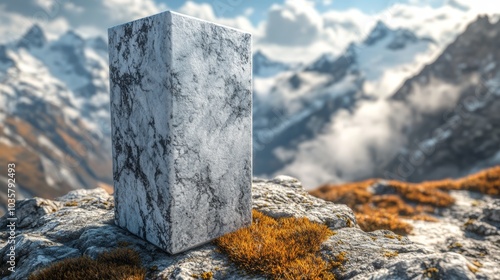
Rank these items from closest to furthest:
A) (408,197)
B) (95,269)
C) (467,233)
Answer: (95,269) → (467,233) → (408,197)

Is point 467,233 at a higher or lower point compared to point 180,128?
lower

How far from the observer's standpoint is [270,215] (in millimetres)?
8562

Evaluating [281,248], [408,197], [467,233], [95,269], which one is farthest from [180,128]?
[408,197]

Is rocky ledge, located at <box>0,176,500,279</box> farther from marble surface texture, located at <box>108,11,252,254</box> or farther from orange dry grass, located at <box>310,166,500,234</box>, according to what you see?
orange dry grass, located at <box>310,166,500,234</box>

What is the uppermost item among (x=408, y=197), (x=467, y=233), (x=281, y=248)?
(x=408, y=197)

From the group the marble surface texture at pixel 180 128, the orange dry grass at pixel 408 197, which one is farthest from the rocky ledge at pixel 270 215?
the orange dry grass at pixel 408 197

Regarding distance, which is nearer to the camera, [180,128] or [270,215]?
[180,128]

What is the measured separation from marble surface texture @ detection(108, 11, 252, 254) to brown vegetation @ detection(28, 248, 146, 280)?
885 mm

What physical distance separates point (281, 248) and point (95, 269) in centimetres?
337

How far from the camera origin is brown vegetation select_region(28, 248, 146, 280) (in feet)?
18.5

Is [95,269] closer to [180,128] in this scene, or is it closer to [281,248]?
[180,128]

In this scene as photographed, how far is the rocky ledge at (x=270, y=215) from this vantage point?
5.42 m

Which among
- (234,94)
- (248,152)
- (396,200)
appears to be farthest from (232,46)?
(396,200)

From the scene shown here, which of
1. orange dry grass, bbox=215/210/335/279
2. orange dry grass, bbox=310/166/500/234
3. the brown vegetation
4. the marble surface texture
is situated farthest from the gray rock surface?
the brown vegetation
